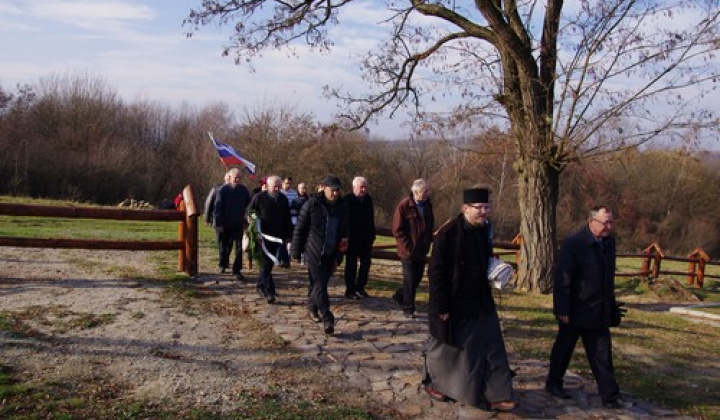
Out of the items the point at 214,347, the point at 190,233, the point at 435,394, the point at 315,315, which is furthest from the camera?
the point at 190,233

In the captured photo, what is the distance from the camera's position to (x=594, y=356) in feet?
→ 20.5

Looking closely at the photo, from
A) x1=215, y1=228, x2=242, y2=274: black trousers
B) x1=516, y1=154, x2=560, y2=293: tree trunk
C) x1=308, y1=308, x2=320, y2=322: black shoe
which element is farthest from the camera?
x1=516, y1=154, x2=560, y2=293: tree trunk

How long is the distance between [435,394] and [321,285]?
7.57ft

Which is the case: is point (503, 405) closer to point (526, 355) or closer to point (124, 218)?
point (526, 355)

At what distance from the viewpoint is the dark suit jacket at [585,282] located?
617 cm

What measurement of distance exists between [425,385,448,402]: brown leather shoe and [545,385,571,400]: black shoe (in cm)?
116

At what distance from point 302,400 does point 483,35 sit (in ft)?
29.4

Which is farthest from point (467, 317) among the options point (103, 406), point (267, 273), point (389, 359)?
point (267, 273)

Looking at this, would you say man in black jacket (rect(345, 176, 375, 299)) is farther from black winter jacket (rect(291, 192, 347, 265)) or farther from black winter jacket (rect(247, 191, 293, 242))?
black winter jacket (rect(291, 192, 347, 265))

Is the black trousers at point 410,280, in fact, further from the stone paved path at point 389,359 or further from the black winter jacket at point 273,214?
the black winter jacket at point 273,214

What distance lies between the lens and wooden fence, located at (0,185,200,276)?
9430mm

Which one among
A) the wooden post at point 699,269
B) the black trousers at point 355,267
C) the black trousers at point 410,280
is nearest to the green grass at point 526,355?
the black trousers at point 355,267

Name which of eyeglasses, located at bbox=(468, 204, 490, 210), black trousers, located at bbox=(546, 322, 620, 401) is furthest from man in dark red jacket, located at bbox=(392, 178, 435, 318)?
eyeglasses, located at bbox=(468, 204, 490, 210)

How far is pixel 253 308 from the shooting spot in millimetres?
8805
